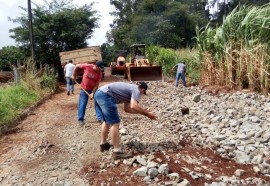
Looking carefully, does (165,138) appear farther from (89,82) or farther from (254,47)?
(254,47)

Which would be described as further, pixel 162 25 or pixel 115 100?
pixel 162 25

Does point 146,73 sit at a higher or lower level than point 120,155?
higher

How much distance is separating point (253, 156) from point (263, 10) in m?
6.00

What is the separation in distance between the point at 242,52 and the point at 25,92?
23.8 feet

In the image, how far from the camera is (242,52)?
9859 mm

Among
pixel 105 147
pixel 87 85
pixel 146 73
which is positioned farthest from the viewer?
pixel 146 73

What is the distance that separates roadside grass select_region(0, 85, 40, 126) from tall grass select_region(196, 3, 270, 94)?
6.09m

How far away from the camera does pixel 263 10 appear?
10.1 metres

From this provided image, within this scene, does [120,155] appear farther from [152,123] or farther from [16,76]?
[16,76]

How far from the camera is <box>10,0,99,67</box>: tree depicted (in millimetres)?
19688

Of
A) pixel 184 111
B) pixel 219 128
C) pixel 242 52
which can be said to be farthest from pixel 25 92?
pixel 219 128

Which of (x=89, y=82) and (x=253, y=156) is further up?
(x=89, y=82)

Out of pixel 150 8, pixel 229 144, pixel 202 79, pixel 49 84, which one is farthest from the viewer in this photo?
pixel 150 8

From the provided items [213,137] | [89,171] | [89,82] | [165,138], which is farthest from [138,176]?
[89,82]
